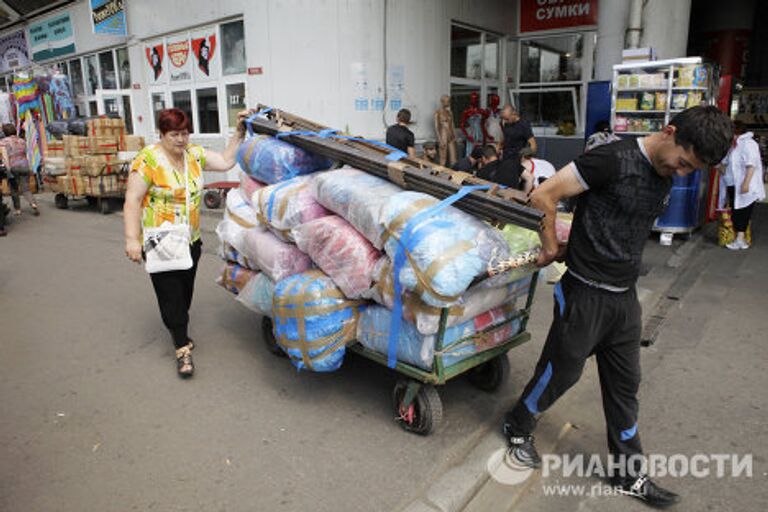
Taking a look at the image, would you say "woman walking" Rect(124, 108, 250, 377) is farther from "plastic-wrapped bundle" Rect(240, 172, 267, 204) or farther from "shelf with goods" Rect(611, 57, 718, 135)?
"shelf with goods" Rect(611, 57, 718, 135)

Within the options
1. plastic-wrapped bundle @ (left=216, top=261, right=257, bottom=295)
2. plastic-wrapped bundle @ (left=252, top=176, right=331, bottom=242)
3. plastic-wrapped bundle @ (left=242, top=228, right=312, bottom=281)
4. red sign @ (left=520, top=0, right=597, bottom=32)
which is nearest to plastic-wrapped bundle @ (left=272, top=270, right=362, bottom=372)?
plastic-wrapped bundle @ (left=242, top=228, right=312, bottom=281)

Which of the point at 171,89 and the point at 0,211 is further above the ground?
the point at 171,89

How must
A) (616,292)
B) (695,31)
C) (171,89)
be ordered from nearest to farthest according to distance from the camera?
(616,292) < (171,89) < (695,31)

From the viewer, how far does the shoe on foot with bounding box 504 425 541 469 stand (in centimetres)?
304

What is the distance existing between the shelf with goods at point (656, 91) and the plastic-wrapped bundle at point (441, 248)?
6.18 metres

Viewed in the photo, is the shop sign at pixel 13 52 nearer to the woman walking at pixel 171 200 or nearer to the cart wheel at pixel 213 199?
the cart wheel at pixel 213 199

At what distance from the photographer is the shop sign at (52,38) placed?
16.6 meters

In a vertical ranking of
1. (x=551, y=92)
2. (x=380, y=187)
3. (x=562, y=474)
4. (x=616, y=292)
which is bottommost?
(x=562, y=474)

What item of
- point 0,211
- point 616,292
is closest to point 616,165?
point 616,292

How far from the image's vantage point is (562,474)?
3.02 metres

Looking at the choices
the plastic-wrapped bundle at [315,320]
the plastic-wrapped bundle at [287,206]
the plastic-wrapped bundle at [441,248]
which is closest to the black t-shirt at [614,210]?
the plastic-wrapped bundle at [441,248]

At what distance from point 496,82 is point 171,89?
7.93 meters

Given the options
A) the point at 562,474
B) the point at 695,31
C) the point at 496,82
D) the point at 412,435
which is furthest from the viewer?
the point at 695,31

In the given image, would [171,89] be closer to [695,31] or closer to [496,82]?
[496,82]
